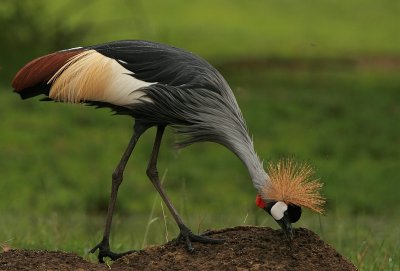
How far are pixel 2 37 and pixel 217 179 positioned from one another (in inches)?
221

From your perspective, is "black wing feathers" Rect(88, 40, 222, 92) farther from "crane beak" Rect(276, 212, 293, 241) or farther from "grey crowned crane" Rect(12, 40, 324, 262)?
"crane beak" Rect(276, 212, 293, 241)

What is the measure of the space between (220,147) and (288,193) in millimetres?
8884

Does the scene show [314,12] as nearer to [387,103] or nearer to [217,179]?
[387,103]

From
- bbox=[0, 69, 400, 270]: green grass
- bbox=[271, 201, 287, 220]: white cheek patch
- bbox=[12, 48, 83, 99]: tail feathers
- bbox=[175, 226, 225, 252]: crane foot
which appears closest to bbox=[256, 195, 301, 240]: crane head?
bbox=[271, 201, 287, 220]: white cheek patch

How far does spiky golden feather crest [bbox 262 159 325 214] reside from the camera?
4.27 meters

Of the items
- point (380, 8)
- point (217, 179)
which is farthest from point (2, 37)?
point (380, 8)

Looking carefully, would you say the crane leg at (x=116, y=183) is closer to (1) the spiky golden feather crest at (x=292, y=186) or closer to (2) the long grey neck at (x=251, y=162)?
(2) the long grey neck at (x=251, y=162)

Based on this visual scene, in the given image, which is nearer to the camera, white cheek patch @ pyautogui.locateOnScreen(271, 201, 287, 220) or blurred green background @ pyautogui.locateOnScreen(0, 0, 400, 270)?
white cheek patch @ pyautogui.locateOnScreen(271, 201, 287, 220)

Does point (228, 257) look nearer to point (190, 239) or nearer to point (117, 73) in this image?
point (190, 239)

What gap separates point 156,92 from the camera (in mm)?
4574

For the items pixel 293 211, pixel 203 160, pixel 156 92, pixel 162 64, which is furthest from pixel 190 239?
pixel 203 160

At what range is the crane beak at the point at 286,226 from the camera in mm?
4348

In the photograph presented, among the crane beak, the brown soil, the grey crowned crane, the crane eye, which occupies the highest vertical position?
the grey crowned crane

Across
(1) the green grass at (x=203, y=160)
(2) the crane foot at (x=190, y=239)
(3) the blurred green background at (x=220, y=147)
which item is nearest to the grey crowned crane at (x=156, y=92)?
(2) the crane foot at (x=190, y=239)
